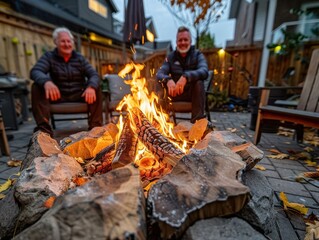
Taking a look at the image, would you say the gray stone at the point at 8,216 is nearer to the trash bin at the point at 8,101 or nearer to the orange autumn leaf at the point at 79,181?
the orange autumn leaf at the point at 79,181

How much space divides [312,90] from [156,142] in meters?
2.67

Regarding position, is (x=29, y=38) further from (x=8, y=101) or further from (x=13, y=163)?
(x=13, y=163)

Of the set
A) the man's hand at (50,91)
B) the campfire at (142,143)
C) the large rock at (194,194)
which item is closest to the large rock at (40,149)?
the campfire at (142,143)

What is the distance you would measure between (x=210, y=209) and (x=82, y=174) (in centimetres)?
91

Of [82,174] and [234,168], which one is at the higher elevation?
[234,168]

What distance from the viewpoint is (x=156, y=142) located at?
4.49 feet

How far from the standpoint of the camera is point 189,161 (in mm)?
1037

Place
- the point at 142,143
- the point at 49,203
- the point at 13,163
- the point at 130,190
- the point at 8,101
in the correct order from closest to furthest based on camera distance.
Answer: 1. the point at 130,190
2. the point at 49,203
3. the point at 142,143
4. the point at 13,163
5. the point at 8,101

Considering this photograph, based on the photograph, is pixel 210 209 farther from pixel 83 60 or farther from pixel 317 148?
pixel 83 60

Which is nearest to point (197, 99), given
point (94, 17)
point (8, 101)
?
point (8, 101)

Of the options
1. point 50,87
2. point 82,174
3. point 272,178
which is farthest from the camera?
point 50,87

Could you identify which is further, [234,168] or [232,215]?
[234,168]

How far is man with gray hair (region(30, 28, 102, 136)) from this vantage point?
8.69 ft

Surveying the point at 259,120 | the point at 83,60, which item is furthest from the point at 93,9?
the point at 259,120
